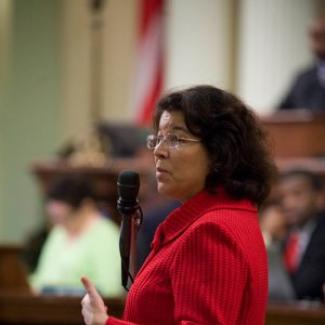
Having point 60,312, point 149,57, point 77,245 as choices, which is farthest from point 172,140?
point 149,57

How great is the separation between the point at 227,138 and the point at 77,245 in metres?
3.90

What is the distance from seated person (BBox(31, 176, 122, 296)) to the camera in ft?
20.4

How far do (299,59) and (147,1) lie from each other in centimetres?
150

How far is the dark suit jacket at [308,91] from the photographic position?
7.65 m

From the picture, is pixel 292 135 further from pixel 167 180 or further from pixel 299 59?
pixel 167 180

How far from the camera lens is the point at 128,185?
2838 mm

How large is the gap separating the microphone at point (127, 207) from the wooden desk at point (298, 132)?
15.3 ft

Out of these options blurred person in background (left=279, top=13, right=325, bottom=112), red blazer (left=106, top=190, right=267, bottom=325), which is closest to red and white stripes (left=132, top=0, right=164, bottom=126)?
blurred person in background (left=279, top=13, right=325, bottom=112)

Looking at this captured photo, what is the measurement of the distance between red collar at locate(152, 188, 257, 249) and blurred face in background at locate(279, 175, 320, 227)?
3.39 metres

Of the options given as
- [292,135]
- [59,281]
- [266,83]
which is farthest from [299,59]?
[59,281]

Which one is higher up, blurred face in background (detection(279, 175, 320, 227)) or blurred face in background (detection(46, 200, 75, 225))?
blurred face in background (detection(279, 175, 320, 227))

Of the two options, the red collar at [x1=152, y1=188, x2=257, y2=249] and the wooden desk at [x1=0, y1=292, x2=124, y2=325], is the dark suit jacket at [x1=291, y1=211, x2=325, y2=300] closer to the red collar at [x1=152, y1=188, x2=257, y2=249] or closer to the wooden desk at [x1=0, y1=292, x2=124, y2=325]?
the wooden desk at [x1=0, y1=292, x2=124, y2=325]

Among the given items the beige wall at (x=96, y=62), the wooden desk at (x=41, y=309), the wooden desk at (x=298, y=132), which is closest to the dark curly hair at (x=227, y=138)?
the wooden desk at (x=41, y=309)

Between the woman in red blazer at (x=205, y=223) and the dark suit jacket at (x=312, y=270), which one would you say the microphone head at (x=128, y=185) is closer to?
the woman in red blazer at (x=205, y=223)
